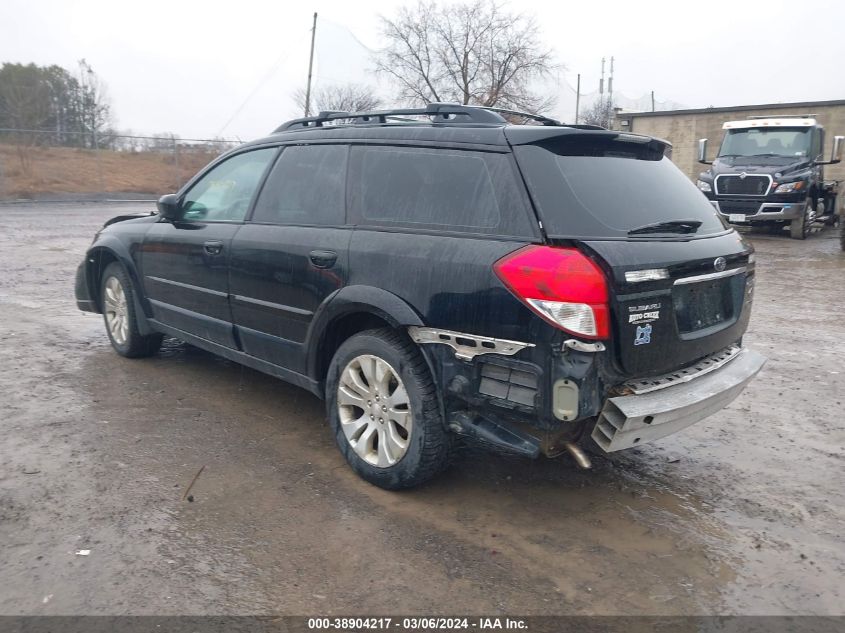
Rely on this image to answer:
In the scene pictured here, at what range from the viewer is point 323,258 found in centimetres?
366

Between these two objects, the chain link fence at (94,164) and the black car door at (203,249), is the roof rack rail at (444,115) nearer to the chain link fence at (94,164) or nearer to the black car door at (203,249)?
the black car door at (203,249)

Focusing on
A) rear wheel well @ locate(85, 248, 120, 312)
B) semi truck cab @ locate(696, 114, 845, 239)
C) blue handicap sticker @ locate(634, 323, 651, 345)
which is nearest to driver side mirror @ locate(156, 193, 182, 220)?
rear wheel well @ locate(85, 248, 120, 312)

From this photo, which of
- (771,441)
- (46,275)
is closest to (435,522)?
(771,441)

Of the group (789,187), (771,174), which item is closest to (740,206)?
(771,174)

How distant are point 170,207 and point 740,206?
14.2m

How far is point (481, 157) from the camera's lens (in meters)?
3.24

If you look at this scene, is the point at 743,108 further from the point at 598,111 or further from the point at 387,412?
the point at 598,111

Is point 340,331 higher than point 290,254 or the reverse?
the reverse

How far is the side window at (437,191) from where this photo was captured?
3102 millimetres

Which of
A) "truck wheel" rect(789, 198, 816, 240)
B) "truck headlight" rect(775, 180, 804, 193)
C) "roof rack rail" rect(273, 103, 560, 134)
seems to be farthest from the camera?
"truck wheel" rect(789, 198, 816, 240)

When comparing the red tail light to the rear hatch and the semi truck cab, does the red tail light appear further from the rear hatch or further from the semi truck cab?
the semi truck cab

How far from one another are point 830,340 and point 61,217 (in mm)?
19243

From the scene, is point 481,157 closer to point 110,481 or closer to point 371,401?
point 371,401

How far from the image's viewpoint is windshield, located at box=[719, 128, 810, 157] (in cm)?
1612
